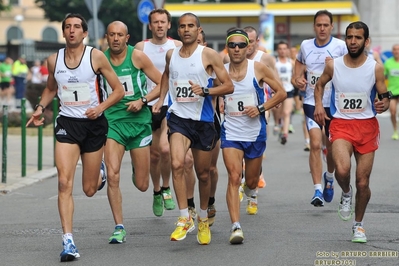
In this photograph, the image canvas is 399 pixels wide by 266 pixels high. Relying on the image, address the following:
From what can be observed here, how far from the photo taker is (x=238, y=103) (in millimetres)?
9656

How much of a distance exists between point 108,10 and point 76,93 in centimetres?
5122

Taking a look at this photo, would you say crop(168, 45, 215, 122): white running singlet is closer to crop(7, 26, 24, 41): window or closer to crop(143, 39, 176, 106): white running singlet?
crop(143, 39, 176, 106): white running singlet

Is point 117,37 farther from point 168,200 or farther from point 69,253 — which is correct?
point 69,253

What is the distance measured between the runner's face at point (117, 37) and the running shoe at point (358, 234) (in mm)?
2807

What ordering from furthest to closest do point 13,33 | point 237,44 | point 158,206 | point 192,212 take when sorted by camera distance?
point 13,33 < point 158,206 < point 192,212 < point 237,44

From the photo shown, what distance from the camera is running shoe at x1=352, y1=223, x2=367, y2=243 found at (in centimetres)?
881

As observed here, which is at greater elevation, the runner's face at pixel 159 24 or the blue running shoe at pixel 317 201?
the runner's face at pixel 159 24

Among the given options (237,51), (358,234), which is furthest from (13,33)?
(358,234)

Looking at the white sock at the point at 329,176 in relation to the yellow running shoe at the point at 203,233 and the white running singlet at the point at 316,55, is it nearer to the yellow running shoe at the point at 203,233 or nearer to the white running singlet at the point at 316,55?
the white running singlet at the point at 316,55

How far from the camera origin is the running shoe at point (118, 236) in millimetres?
9086

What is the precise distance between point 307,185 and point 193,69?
4.77 m

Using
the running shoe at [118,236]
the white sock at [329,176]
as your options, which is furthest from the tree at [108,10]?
the running shoe at [118,236]

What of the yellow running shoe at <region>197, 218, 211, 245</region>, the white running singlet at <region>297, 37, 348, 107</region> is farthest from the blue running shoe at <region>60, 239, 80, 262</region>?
the white running singlet at <region>297, 37, 348, 107</region>

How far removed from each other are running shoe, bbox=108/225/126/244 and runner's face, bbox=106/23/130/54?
1739 mm
